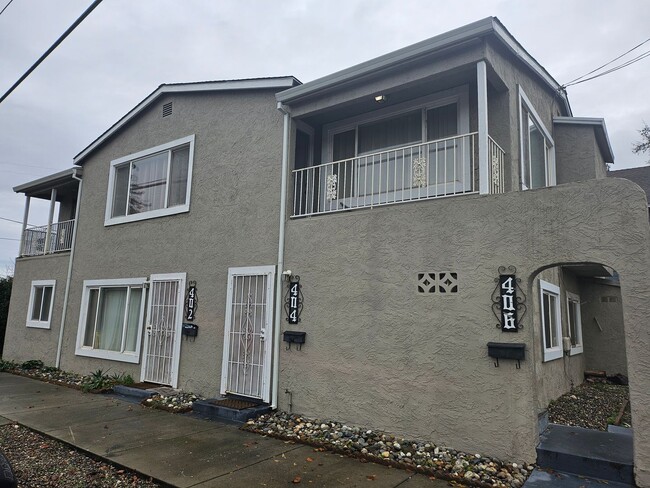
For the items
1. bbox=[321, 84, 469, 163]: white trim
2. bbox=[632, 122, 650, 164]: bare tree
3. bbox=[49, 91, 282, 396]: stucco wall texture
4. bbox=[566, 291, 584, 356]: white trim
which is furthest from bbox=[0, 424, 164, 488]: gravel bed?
bbox=[632, 122, 650, 164]: bare tree

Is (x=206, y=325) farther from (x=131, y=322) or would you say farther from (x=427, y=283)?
(x=427, y=283)

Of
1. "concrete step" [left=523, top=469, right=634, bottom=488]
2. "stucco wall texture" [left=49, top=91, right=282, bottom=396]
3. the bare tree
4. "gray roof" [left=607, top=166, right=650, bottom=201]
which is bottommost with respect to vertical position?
"concrete step" [left=523, top=469, right=634, bottom=488]

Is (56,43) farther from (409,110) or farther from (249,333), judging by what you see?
(409,110)

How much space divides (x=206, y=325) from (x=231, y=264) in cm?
129

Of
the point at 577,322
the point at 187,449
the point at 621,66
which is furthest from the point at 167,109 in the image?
the point at 577,322

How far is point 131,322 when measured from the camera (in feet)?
31.7

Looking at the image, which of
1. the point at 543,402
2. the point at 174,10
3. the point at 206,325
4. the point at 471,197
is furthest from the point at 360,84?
the point at 543,402

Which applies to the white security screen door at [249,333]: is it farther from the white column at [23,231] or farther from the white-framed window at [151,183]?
the white column at [23,231]

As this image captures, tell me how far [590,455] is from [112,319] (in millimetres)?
9747

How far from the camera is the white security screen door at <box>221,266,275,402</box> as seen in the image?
7148 mm

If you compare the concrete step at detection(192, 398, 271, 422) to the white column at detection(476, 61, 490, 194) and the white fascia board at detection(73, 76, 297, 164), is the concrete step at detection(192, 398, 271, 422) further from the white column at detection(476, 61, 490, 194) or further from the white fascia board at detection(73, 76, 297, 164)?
the white fascia board at detection(73, 76, 297, 164)

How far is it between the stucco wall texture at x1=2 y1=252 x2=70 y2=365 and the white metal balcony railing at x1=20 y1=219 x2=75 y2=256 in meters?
0.32

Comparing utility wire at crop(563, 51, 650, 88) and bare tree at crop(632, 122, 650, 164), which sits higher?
bare tree at crop(632, 122, 650, 164)

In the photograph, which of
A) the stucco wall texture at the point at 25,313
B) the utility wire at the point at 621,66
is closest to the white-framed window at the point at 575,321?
the utility wire at the point at 621,66
